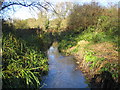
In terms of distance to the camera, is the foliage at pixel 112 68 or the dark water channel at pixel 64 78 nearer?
the foliage at pixel 112 68

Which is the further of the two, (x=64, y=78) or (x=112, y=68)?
(x=64, y=78)

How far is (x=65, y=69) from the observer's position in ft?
21.6

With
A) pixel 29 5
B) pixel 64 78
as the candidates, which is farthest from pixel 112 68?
pixel 29 5

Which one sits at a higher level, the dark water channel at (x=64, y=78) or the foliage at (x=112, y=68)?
the foliage at (x=112, y=68)

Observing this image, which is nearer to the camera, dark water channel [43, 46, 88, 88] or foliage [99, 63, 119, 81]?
foliage [99, 63, 119, 81]

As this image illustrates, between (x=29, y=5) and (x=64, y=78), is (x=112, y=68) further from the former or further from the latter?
(x=29, y=5)

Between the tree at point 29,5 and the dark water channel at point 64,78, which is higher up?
the tree at point 29,5

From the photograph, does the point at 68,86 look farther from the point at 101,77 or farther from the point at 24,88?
the point at 24,88

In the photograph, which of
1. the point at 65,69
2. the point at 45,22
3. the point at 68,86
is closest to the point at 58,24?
the point at 45,22

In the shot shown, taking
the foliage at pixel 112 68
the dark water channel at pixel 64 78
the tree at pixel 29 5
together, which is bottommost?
the dark water channel at pixel 64 78

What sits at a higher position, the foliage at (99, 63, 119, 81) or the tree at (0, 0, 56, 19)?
the tree at (0, 0, 56, 19)

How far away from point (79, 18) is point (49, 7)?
6270mm

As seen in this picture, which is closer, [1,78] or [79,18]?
[1,78]

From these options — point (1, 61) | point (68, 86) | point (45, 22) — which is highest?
point (45, 22)
